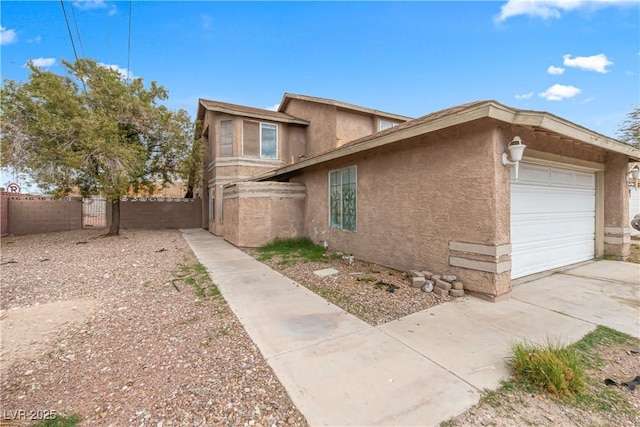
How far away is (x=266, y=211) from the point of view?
1020 centimetres

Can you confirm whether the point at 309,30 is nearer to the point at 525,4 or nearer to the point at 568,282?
the point at 525,4

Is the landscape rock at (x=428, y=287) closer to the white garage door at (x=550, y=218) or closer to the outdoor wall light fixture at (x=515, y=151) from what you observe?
the white garage door at (x=550, y=218)

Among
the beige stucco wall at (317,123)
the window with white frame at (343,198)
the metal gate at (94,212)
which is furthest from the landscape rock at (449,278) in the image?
the metal gate at (94,212)

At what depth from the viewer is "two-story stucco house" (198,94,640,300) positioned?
14.7 feet

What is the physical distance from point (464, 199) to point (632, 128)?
→ 16179 millimetres

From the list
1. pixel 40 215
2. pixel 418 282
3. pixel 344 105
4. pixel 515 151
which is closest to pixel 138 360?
pixel 418 282

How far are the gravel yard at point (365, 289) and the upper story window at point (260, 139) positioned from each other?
819 cm

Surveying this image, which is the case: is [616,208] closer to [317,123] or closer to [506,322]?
[506,322]

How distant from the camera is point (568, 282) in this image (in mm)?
5375

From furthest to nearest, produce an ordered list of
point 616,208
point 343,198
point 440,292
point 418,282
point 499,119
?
1. point 343,198
2. point 616,208
3. point 418,282
4. point 440,292
5. point 499,119

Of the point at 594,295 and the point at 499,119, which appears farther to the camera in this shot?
the point at 594,295

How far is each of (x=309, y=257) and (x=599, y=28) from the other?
10904mm

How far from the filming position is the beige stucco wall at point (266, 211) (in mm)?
10094

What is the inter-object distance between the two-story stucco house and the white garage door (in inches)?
1.0
